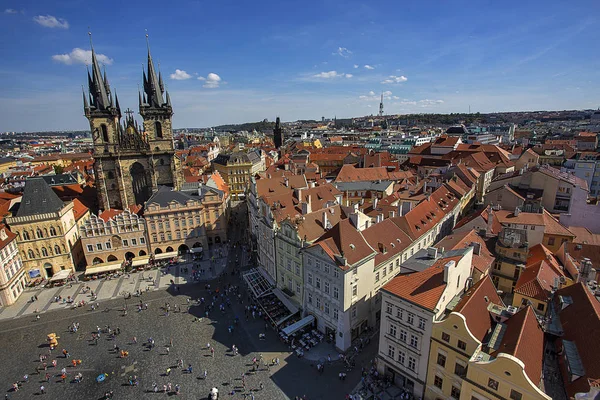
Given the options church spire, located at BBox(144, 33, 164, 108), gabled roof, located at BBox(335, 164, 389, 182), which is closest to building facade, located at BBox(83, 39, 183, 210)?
church spire, located at BBox(144, 33, 164, 108)

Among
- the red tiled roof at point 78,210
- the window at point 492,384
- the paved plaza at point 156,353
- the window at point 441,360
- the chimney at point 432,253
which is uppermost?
the chimney at point 432,253

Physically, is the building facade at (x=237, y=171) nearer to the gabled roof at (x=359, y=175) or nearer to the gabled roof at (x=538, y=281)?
the gabled roof at (x=359, y=175)

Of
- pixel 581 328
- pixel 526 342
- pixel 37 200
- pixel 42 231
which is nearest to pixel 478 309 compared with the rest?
pixel 526 342

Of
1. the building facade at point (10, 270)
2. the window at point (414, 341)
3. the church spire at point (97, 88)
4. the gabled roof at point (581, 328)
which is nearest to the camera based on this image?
the gabled roof at point (581, 328)

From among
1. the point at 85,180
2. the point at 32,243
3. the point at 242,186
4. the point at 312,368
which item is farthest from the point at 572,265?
the point at 85,180

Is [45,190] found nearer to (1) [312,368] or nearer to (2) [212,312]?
(2) [212,312]

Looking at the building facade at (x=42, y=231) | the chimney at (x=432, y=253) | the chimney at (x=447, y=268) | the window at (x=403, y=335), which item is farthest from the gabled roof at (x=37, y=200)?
the chimney at (x=447, y=268)

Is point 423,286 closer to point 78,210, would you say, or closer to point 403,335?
point 403,335
